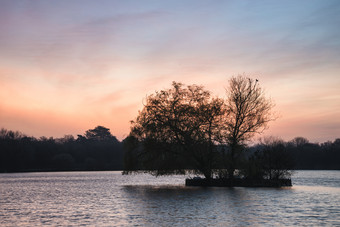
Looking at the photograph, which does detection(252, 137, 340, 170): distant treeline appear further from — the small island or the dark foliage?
the small island

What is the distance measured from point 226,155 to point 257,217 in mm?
31997

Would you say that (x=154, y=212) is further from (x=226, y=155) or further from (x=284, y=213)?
(x=226, y=155)

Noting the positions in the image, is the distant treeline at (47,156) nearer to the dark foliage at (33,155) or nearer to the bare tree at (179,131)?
the dark foliage at (33,155)

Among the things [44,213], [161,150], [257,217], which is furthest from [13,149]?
[257,217]

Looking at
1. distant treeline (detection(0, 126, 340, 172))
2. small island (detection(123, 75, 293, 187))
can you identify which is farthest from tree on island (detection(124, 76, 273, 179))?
distant treeline (detection(0, 126, 340, 172))

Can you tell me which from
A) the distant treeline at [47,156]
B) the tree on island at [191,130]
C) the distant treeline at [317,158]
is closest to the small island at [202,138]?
the tree on island at [191,130]

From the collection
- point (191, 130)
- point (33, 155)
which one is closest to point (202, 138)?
point (191, 130)

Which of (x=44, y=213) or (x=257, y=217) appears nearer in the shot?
(x=257, y=217)

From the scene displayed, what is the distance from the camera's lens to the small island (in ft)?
206

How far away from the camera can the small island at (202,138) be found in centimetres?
6281

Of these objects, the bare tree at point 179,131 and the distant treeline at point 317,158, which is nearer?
the bare tree at point 179,131

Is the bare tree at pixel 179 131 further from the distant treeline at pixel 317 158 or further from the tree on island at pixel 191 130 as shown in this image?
the distant treeline at pixel 317 158

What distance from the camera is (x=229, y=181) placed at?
207ft

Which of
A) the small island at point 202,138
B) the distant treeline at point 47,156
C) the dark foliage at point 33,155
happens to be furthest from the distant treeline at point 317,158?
the small island at point 202,138
